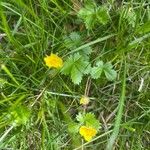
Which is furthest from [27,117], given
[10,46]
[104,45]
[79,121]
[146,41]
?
[146,41]

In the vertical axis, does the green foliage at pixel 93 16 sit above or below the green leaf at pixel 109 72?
above

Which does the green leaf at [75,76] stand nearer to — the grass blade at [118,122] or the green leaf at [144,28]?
the grass blade at [118,122]

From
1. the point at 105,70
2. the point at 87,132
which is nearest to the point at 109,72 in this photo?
the point at 105,70

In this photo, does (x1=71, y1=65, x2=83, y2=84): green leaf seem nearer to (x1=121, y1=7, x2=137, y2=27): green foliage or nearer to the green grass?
the green grass

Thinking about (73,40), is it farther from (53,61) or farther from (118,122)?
(118,122)

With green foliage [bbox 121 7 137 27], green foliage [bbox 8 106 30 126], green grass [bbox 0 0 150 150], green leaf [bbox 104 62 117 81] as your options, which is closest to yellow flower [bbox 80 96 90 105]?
green grass [bbox 0 0 150 150]

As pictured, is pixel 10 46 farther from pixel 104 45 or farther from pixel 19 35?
pixel 104 45

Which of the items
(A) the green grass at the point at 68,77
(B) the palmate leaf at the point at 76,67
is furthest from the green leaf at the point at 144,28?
(B) the palmate leaf at the point at 76,67
